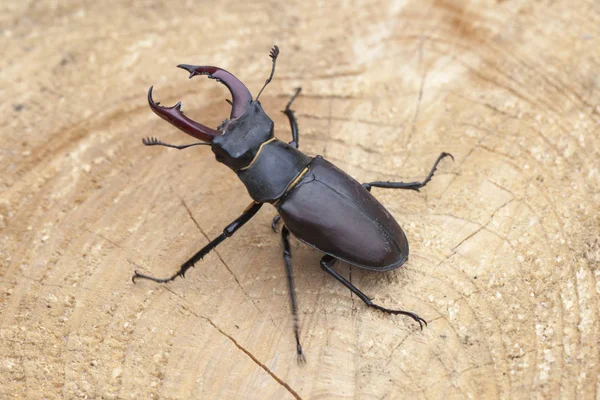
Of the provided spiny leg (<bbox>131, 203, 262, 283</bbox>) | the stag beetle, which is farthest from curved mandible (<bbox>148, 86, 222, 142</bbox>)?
spiny leg (<bbox>131, 203, 262, 283</bbox>)

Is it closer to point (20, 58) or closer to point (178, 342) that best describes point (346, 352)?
point (178, 342)

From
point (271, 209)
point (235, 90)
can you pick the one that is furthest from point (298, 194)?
point (235, 90)

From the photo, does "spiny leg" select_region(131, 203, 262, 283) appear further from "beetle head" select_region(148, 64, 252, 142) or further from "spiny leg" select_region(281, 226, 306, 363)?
"beetle head" select_region(148, 64, 252, 142)

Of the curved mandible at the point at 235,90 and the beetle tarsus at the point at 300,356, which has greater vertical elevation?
the curved mandible at the point at 235,90

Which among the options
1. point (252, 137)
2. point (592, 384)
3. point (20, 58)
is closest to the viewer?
point (592, 384)

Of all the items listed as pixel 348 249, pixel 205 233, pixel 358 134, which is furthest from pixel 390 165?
pixel 205 233

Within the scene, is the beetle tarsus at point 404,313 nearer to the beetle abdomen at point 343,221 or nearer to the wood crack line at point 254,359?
the beetle abdomen at point 343,221

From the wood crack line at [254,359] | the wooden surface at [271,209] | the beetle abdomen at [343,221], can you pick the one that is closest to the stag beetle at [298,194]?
the beetle abdomen at [343,221]
